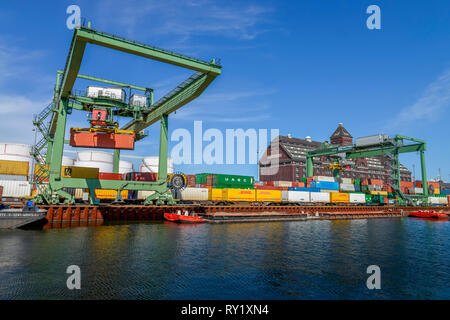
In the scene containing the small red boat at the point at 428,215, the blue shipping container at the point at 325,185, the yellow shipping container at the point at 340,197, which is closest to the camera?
the yellow shipping container at the point at 340,197

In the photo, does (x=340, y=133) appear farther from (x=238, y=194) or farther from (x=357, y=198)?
(x=238, y=194)

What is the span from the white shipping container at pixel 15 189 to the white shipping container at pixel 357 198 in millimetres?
58389

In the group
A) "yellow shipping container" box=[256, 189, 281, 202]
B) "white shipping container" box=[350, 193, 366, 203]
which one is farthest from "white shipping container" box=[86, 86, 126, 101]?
"white shipping container" box=[350, 193, 366, 203]

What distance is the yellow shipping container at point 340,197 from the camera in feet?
181

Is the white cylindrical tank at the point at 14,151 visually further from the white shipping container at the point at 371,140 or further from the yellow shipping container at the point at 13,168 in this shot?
the white shipping container at the point at 371,140

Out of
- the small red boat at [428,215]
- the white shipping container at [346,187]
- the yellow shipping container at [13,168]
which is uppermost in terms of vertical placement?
the yellow shipping container at [13,168]

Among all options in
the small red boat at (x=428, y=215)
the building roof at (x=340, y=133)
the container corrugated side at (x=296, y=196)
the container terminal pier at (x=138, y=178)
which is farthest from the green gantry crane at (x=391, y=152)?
the building roof at (x=340, y=133)

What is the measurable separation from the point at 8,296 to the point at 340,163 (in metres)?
64.1

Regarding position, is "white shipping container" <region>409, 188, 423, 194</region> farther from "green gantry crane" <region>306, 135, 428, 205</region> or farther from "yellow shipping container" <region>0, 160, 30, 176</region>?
"yellow shipping container" <region>0, 160, 30, 176</region>

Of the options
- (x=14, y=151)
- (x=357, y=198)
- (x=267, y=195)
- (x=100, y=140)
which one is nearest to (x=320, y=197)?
(x=357, y=198)

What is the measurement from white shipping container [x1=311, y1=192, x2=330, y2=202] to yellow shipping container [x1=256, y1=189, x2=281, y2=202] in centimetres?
A: 820

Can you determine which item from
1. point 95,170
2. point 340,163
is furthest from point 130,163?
point 340,163

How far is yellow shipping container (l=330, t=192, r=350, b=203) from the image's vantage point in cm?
5506

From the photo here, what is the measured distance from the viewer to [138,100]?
3656 cm
